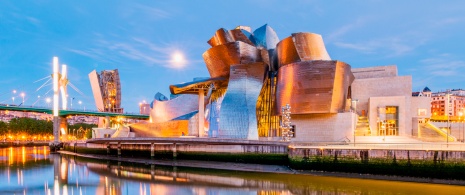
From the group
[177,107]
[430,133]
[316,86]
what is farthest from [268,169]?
[177,107]

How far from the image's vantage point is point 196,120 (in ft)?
143

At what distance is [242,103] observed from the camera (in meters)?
35.1

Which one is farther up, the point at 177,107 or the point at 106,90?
the point at 106,90

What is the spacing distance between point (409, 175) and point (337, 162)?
3.86 m

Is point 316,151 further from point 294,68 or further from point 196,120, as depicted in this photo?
point 196,120

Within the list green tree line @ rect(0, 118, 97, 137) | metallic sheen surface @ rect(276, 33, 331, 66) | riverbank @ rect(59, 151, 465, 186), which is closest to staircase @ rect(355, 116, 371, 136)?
metallic sheen surface @ rect(276, 33, 331, 66)

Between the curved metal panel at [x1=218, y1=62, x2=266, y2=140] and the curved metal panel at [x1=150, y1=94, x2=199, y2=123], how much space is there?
1426 cm

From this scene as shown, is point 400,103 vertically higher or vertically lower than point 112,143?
higher

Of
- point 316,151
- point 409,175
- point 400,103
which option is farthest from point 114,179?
point 400,103

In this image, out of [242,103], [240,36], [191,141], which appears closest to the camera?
[191,141]

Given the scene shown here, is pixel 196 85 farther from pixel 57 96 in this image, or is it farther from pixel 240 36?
pixel 57 96

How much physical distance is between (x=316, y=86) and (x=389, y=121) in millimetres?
9048

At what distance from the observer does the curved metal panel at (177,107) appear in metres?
49.7

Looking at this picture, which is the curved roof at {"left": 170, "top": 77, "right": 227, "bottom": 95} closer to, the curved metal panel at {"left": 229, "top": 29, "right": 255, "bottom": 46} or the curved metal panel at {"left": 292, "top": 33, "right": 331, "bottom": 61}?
the curved metal panel at {"left": 229, "top": 29, "right": 255, "bottom": 46}
